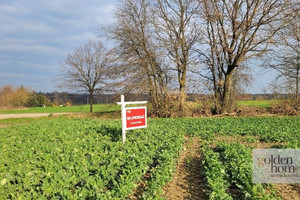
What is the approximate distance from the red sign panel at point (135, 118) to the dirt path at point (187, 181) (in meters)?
1.98

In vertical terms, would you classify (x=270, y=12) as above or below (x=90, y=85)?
above

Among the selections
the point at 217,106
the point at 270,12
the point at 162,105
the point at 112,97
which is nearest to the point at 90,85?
the point at 112,97

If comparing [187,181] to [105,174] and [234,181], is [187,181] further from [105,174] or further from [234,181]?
[105,174]

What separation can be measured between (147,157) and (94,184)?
1814mm

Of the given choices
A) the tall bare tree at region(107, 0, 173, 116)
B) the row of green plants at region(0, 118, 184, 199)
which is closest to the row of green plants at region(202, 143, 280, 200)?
the row of green plants at region(0, 118, 184, 199)

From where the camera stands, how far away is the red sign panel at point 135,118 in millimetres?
8523

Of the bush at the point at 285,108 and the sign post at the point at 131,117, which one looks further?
the bush at the point at 285,108

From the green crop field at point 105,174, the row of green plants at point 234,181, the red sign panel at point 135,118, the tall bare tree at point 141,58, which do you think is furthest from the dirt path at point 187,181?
the tall bare tree at point 141,58

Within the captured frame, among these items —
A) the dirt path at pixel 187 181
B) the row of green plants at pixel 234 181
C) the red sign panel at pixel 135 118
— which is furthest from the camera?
the red sign panel at pixel 135 118

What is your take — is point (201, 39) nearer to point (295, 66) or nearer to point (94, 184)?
point (295, 66)

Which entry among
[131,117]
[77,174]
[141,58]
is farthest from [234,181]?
[141,58]

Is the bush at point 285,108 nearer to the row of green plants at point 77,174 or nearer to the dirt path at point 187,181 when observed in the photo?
the dirt path at point 187,181

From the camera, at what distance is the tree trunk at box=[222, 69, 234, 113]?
68.0ft

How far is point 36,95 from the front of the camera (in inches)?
2224
